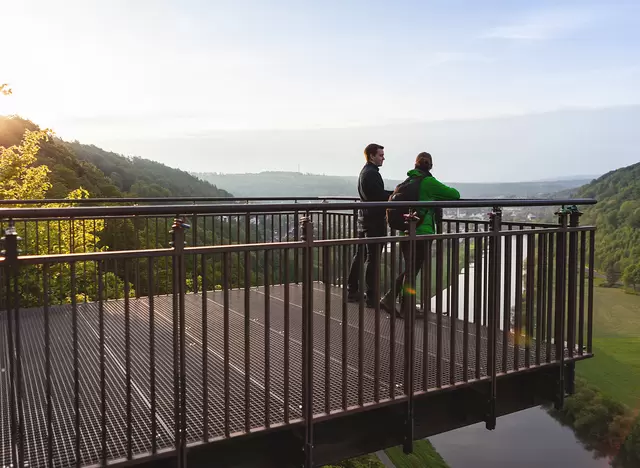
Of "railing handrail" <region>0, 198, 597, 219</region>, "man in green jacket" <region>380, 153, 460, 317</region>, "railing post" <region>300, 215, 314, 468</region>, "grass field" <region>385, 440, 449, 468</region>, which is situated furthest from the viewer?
"grass field" <region>385, 440, 449, 468</region>

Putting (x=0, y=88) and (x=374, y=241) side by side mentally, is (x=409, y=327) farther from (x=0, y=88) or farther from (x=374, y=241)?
(x=0, y=88)

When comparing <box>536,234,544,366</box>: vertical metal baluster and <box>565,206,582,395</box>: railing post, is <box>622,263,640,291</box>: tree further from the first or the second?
<box>536,234,544,366</box>: vertical metal baluster

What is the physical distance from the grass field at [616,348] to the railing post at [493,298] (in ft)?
265

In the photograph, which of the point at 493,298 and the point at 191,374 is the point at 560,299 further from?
the point at 191,374

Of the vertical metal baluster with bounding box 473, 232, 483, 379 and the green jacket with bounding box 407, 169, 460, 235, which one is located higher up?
the green jacket with bounding box 407, 169, 460, 235

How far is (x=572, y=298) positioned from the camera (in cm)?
491

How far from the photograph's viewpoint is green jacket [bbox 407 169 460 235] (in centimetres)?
532

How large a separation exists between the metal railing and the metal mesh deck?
0.05 feet

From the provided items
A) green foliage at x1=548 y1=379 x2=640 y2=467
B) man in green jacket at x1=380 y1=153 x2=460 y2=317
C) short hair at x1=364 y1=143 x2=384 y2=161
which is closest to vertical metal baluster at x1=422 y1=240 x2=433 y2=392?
man in green jacket at x1=380 y1=153 x2=460 y2=317

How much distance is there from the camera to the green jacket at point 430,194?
532 centimetres

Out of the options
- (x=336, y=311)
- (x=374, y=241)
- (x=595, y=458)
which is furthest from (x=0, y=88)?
(x=595, y=458)

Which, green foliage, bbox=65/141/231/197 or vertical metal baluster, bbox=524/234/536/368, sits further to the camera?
green foliage, bbox=65/141/231/197

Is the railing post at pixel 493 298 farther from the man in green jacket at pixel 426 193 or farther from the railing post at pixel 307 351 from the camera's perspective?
the railing post at pixel 307 351

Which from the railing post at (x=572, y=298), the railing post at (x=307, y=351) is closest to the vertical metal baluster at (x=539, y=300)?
the railing post at (x=572, y=298)
